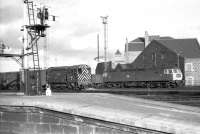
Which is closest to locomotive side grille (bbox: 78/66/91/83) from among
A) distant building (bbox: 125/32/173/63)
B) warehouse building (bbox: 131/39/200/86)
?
warehouse building (bbox: 131/39/200/86)

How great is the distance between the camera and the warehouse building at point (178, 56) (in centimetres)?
6194

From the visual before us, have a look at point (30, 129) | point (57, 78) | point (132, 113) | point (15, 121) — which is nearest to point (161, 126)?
point (132, 113)

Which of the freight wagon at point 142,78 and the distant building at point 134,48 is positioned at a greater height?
the distant building at point 134,48

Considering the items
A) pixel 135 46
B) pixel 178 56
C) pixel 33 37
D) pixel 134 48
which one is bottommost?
pixel 33 37

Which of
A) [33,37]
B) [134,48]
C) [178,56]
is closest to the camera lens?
[33,37]

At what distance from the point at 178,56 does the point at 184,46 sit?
6.15 metres

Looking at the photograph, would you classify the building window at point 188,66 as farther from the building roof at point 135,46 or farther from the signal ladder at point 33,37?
the signal ladder at point 33,37

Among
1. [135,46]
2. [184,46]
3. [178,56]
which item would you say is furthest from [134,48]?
[178,56]

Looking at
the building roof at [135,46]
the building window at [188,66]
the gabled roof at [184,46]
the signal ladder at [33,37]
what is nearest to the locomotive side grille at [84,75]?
the building window at [188,66]

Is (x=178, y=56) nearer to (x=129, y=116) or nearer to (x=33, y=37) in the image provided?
(x=33, y=37)

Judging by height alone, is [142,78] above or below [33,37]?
below

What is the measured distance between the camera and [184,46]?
67.7 metres

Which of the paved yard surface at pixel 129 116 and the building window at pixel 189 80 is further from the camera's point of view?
the building window at pixel 189 80

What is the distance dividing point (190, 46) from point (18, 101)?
6469 cm
